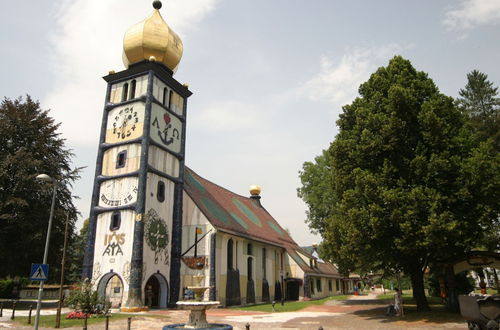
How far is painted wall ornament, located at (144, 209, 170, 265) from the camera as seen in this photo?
89.2ft

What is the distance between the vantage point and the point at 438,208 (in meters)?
18.5

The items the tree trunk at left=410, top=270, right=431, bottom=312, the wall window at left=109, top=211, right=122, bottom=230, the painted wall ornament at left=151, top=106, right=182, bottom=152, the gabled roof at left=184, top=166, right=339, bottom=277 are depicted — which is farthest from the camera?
the gabled roof at left=184, top=166, right=339, bottom=277

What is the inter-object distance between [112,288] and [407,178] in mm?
20260

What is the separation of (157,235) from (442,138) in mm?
19700

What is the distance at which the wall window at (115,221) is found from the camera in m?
27.5

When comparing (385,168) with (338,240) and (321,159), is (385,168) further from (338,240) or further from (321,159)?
(321,159)

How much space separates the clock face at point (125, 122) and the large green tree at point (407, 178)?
1515cm

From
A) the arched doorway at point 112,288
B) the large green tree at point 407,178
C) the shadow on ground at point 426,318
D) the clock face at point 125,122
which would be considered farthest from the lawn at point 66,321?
the clock face at point 125,122

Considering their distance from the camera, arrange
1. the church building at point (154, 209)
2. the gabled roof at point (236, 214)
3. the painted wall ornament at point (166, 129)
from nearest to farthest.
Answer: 1. the church building at point (154, 209)
2. the painted wall ornament at point (166, 129)
3. the gabled roof at point (236, 214)

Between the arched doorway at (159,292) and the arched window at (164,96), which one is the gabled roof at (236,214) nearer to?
the arched doorway at (159,292)

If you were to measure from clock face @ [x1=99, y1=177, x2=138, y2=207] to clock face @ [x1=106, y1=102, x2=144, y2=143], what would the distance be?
352cm

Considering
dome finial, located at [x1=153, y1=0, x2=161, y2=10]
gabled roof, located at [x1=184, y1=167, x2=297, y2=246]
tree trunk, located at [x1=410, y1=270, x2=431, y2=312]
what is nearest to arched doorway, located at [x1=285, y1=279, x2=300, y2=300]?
gabled roof, located at [x1=184, y1=167, x2=297, y2=246]

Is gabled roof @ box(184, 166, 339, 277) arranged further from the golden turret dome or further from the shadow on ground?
the shadow on ground

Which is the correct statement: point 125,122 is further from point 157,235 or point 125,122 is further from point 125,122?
point 157,235
